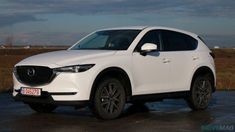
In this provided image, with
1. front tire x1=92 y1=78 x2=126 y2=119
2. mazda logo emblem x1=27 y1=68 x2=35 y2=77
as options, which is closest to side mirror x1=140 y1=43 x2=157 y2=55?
front tire x1=92 y1=78 x2=126 y2=119

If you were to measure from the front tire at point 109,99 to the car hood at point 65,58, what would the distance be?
0.49m

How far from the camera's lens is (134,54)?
957cm

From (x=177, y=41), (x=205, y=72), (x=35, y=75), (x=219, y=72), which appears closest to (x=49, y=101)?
(x=35, y=75)

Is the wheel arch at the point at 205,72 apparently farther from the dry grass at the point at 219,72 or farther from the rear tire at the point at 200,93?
the dry grass at the point at 219,72

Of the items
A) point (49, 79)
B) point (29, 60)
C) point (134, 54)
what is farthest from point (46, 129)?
point (134, 54)

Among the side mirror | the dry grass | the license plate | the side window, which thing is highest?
the side window

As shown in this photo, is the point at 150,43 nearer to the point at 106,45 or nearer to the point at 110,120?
the point at 106,45

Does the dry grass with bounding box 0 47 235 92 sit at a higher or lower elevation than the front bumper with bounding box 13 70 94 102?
lower

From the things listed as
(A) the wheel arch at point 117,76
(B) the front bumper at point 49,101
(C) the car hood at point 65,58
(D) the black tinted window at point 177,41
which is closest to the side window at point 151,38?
(D) the black tinted window at point 177,41

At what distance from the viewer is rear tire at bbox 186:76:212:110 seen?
35.9 feet

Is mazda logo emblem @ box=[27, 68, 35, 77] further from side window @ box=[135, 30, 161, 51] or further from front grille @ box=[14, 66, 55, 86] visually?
side window @ box=[135, 30, 161, 51]

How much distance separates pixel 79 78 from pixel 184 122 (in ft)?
6.70

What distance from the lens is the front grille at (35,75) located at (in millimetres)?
8719

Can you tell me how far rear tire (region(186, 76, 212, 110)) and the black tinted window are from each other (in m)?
0.74
